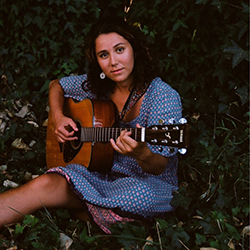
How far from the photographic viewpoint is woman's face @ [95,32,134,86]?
212cm

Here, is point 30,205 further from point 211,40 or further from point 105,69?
point 211,40

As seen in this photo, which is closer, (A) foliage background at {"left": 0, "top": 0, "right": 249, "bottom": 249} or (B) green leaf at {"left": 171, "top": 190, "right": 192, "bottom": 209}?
(A) foliage background at {"left": 0, "top": 0, "right": 249, "bottom": 249}

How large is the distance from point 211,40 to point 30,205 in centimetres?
174

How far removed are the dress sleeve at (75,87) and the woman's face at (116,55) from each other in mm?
450

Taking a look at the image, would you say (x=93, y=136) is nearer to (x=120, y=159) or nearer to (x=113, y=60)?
(x=120, y=159)

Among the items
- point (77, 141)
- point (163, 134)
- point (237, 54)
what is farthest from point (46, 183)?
point (237, 54)

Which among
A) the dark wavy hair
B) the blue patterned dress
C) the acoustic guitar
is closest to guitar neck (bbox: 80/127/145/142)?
the acoustic guitar

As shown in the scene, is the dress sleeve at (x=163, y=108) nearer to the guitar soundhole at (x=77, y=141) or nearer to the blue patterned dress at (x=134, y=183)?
the blue patterned dress at (x=134, y=183)

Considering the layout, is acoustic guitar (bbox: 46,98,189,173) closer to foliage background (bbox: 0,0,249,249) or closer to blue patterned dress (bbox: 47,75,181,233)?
blue patterned dress (bbox: 47,75,181,233)

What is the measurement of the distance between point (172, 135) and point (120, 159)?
834 mm

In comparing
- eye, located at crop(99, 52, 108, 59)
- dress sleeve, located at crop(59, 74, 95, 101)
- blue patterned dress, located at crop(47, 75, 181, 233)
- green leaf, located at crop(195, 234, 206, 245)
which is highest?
eye, located at crop(99, 52, 108, 59)

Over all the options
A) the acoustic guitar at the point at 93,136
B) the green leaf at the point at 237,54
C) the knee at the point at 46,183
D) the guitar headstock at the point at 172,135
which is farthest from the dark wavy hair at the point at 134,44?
the knee at the point at 46,183

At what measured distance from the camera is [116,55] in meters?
2.12

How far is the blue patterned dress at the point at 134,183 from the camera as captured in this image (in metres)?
1.87
